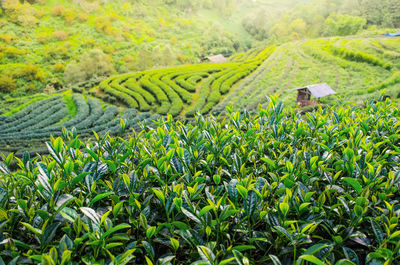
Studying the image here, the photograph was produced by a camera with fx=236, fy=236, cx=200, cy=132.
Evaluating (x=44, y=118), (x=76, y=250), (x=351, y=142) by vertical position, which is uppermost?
(x=351, y=142)

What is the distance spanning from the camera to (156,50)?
32.3 metres

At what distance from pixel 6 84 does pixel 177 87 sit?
17987mm

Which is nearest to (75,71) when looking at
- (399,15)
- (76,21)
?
(76,21)

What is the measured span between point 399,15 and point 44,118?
43.9 metres

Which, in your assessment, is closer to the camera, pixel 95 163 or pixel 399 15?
pixel 95 163

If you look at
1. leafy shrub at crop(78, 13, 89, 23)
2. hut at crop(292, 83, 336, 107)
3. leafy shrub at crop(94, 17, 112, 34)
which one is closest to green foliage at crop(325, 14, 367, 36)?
hut at crop(292, 83, 336, 107)

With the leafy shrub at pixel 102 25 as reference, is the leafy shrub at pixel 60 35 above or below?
below

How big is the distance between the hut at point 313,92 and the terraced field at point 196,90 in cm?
93

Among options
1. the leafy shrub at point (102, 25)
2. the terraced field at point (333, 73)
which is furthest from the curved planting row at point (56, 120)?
the leafy shrub at point (102, 25)

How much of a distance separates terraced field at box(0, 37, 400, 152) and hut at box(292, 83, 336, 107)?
3.05 feet

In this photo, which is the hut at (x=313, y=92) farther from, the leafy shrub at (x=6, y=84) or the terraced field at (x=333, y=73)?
the leafy shrub at (x=6, y=84)

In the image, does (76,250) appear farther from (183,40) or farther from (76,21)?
(183,40)

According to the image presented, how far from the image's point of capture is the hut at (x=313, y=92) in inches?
570

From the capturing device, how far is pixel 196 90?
19547mm
